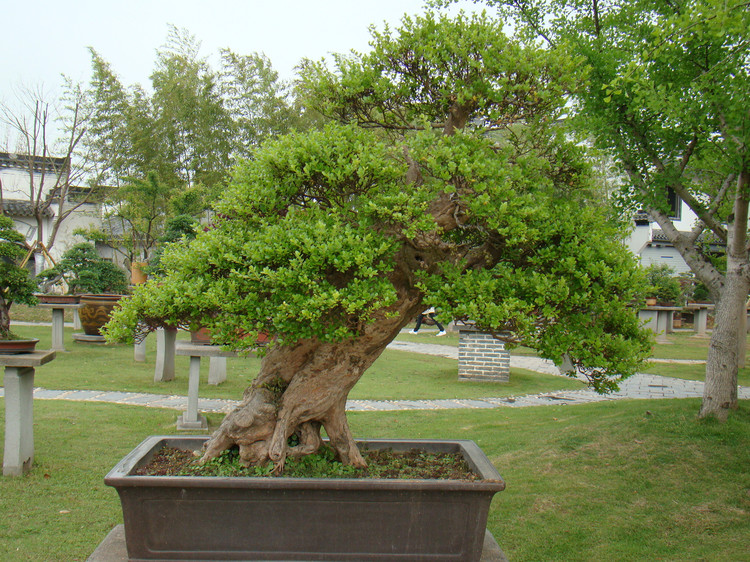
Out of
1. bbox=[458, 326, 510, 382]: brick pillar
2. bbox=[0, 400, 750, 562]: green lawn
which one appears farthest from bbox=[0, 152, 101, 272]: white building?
bbox=[0, 400, 750, 562]: green lawn

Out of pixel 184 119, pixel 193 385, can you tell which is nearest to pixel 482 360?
pixel 193 385

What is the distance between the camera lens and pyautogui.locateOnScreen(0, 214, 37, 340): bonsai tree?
4.79 meters

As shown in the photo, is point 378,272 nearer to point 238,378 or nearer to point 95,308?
point 238,378

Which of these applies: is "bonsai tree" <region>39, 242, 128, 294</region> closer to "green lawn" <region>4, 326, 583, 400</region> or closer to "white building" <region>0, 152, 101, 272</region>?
"green lawn" <region>4, 326, 583, 400</region>

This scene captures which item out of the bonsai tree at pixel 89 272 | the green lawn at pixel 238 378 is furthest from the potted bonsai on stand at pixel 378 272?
the bonsai tree at pixel 89 272

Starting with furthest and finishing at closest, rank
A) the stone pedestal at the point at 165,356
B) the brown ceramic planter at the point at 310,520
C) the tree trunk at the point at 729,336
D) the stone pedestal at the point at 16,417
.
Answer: the stone pedestal at the point at 165,356 → the tree trunk at the point at 729,336 → the stone pedestal at the point at 16,417 → the brown ceramic planter at the point at 310,520

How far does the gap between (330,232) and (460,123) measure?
1094 mm

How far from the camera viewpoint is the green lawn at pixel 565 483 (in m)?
3.73

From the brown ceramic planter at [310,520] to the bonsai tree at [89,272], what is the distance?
41.7 feet

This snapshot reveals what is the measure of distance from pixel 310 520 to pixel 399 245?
131cm

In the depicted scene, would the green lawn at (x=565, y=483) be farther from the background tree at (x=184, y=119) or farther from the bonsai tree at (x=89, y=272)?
the background tree at (x=184, y=119)

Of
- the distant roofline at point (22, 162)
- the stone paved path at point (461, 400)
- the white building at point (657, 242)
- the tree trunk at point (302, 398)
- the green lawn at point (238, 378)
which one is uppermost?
the distant roofline at point (22, 162)

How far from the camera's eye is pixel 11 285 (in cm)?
490

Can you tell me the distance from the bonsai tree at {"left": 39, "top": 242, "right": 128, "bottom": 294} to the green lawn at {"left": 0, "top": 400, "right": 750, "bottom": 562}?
747cm
